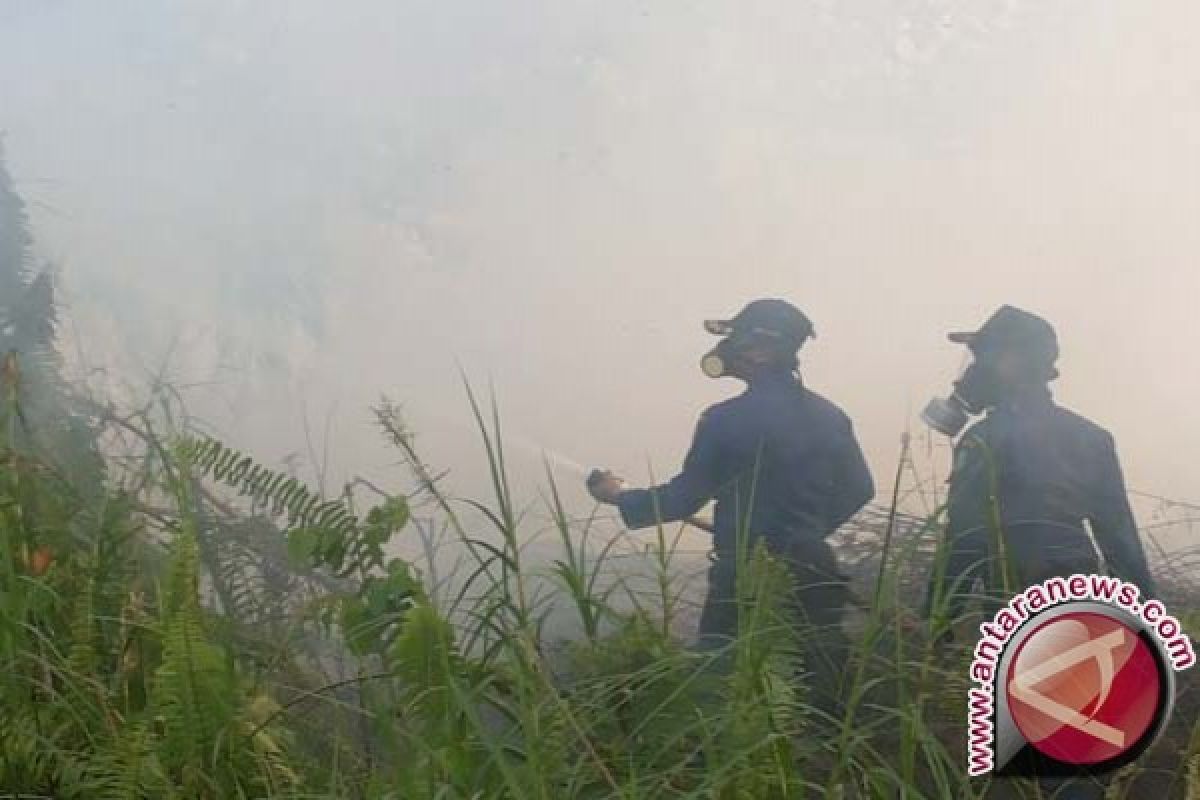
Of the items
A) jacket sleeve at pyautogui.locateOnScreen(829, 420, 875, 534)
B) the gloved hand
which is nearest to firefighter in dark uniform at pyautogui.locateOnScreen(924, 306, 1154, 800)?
jacket sleeve at pyautogui.locateOnScreen(829, 420, 875, 534)

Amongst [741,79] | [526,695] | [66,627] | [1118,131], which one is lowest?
[526,695]

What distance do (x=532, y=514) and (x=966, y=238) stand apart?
35.0 inches

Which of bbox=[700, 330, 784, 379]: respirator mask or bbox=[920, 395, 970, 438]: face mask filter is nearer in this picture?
bbox=[920, 395, 970, 438]: face mask filter

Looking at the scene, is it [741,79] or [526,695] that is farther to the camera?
[741,79]

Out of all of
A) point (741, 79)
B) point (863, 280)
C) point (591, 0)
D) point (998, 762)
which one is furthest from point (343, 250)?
point (998, 762)

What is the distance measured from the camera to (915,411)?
2.32 m

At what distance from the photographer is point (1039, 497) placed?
6.87 feet

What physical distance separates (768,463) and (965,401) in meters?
0.34

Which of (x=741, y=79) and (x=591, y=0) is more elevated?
(x=591, y=0)

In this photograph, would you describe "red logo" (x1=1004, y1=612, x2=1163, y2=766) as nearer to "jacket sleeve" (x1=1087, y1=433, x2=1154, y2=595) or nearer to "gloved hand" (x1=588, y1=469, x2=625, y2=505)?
"jacket sleeve" (x1=1087, y1=433, x2=1154, y2=595)

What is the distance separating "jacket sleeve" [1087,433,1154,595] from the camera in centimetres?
207

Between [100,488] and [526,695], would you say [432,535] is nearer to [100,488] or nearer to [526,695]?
[100,488]

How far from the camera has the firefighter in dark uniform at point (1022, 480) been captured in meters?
1.91

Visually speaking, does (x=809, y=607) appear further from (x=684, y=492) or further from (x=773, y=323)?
(x=773, y=323)
